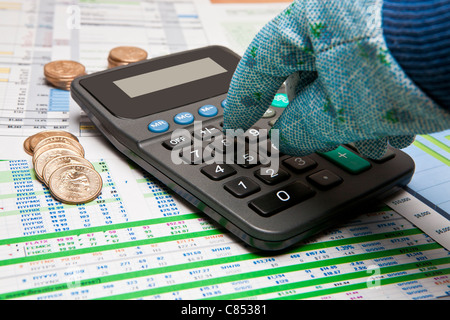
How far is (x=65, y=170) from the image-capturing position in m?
0.50

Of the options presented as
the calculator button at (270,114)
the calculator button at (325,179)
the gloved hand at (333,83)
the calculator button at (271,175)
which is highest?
the gloved hand at (333,83)

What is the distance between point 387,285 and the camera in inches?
16.7

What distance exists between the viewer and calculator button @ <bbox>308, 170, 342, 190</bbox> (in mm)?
475

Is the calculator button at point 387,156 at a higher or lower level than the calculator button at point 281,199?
higher

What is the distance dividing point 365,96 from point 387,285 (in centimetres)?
16

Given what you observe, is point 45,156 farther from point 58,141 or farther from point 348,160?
point 348,160

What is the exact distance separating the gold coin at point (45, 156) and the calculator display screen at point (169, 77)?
100mm

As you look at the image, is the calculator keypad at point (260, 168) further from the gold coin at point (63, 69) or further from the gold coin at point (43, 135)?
the gold coin at point (63, 69)

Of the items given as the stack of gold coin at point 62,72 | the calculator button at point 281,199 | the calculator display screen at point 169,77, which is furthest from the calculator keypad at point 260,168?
the stack of gold coin at point 62,72

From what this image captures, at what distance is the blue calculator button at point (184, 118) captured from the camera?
0.56 meters

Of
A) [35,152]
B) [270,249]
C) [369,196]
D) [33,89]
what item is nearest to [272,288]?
[270,249]

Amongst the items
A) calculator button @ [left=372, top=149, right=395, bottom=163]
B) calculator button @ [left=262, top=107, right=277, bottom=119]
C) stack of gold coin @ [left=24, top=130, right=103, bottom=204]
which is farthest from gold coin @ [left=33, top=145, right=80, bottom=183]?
calculator button @ [left=372, top=149, right=395, bottom=163]

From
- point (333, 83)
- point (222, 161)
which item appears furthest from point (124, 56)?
point (333, 83)

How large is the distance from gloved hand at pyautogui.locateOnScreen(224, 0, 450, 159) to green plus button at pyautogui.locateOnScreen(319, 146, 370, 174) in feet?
0.16
